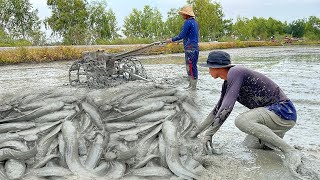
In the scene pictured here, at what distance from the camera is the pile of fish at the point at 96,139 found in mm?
3783

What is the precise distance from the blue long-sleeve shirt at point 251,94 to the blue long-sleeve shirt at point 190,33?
5.05 metres

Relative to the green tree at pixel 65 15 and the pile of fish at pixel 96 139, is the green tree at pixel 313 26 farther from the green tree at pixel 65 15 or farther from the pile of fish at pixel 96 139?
the pile of fish at pixel 96 139

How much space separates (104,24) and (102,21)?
613 millimetres

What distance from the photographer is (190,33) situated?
376 inches

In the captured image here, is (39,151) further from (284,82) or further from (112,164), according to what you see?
(284,82)

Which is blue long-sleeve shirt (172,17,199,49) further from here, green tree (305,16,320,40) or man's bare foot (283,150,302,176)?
green tree (305,16,320,40)

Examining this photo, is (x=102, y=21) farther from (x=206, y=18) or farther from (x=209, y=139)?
(x=209, y=139)

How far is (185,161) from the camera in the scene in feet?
13.4

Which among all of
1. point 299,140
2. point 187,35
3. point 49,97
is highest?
point 187,35

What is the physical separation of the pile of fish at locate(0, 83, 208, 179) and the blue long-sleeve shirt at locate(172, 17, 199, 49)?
431cm

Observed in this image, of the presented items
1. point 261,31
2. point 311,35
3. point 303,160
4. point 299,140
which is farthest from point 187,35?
point 261,31

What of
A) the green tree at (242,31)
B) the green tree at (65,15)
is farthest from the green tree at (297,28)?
the green tree at (65,15)

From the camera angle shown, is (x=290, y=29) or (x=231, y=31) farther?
(x=231, y=31)

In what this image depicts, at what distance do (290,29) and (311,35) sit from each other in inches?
601
